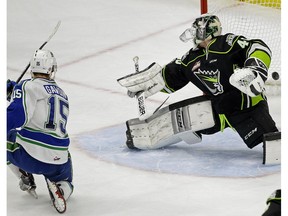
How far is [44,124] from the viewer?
2871mm

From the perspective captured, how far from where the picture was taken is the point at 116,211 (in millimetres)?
2896

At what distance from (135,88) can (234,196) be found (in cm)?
91

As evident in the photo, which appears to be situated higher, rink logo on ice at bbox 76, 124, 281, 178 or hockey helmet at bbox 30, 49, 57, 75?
hockey helmet at bbox 30, 49, 57, 75

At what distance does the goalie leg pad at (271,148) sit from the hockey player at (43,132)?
0.89 m

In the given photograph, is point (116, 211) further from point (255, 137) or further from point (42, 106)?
point (255, 137)

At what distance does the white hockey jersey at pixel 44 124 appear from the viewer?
2836 millimetres

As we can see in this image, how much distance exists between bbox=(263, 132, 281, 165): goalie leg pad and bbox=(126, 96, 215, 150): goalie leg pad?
1.08 ft

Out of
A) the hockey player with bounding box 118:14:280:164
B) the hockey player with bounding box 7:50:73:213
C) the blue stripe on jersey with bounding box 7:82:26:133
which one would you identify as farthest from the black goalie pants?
the blue stripe on jersey with bounding box 7:82:26:133

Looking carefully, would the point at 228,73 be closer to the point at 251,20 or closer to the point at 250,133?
the point at 250,133

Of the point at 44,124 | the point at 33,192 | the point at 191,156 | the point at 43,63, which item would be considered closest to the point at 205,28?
the point at 191,156

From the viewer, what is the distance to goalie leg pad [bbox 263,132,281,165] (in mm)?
3270

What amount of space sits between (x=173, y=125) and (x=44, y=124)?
93 centimetres

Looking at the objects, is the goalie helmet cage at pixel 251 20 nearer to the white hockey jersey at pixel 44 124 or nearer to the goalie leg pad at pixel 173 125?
the goalie leg pad at pixel 173 125

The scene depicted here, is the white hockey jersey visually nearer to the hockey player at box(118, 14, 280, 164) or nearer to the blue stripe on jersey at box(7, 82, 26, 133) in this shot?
the blue stripe on jersey at box(7, 82, 26, 133)
